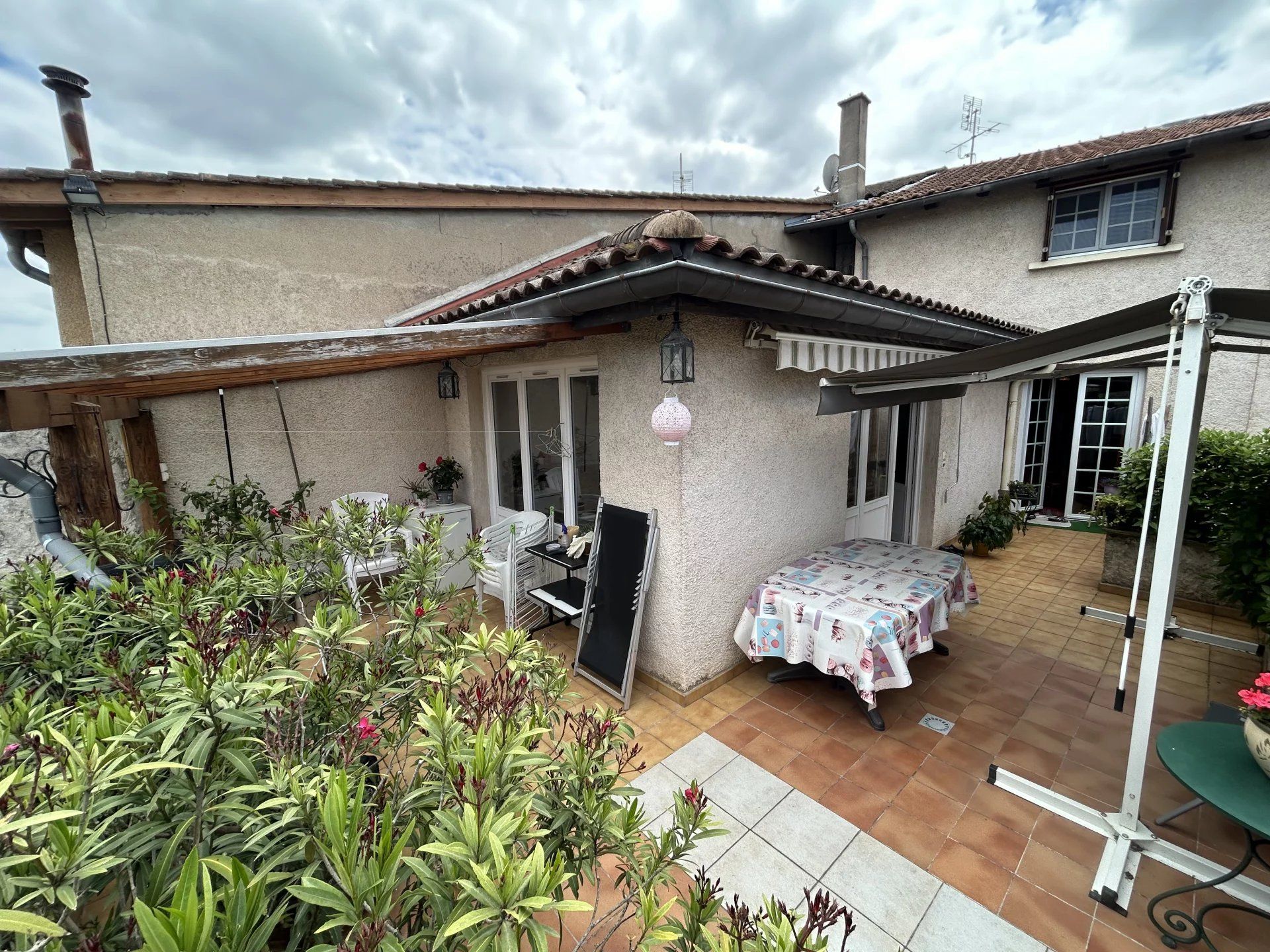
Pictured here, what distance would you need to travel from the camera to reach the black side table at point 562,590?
9.13 metres

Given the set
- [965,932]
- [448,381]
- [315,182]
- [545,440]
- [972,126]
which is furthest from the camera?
[972,126]

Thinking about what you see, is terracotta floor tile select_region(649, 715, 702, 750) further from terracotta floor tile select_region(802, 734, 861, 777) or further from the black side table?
the black side table

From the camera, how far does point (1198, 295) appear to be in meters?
4.37

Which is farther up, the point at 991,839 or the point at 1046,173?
the point at 1046,173

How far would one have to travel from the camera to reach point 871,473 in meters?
12.8

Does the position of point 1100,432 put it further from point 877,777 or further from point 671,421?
point 671,421

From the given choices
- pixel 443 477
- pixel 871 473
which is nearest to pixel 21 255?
pixel 443 477

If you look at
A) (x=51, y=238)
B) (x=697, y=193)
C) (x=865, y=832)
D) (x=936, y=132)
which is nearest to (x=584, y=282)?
(x=865, y=832)

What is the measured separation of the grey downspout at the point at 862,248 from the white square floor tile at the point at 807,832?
19922 millimetres

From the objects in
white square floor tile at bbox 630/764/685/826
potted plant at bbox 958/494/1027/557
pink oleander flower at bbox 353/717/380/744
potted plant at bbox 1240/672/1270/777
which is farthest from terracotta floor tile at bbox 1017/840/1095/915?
potted plant at bbox 958/494/1027/557

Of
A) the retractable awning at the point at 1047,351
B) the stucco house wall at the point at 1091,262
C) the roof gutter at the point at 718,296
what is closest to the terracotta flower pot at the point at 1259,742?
the retractable awning at the point at 1047,351

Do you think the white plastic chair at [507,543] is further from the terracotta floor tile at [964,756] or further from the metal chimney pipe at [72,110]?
the metal chimney pipe at [72,110]

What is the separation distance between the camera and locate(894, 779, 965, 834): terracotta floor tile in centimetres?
570

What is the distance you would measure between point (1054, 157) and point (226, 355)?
78.5ft
